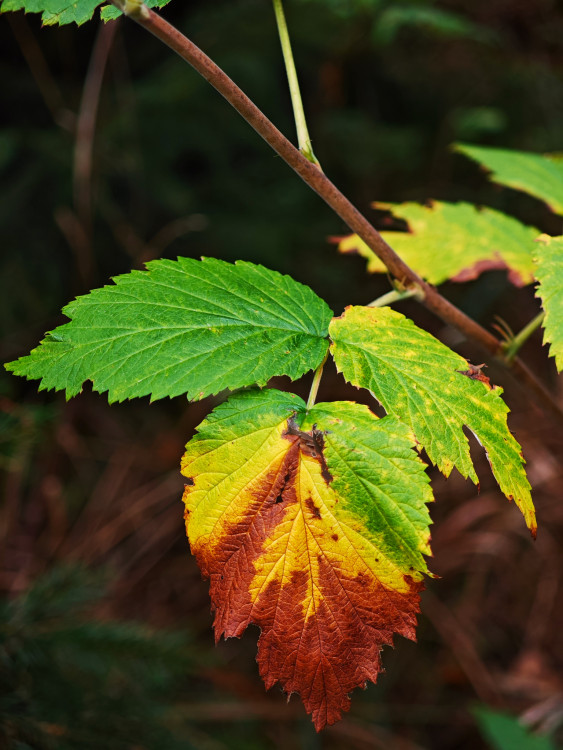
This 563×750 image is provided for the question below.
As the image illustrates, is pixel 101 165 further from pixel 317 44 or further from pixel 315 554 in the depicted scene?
pixel 315 554

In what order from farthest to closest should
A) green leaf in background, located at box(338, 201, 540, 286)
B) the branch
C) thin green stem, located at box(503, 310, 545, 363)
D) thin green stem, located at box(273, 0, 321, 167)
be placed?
1. green leaf in background, located at box(338, 201, 540, 286)
2. thin green stem, located at box(503, 310, 545, 363)
3. thin green stem, located at box(273, 0, 321, 167)
4. the branch

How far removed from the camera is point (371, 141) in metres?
2.12

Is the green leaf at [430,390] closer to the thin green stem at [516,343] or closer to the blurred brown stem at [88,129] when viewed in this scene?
the thin green stem at [516,343]

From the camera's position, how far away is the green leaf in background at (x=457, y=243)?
1050 mm

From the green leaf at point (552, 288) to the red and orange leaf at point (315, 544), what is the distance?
0.23 metres

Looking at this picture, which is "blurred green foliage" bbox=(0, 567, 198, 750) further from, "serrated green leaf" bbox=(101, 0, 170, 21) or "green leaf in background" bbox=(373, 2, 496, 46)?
"green leaf in background" bbox=(373, 2, 496, 46)

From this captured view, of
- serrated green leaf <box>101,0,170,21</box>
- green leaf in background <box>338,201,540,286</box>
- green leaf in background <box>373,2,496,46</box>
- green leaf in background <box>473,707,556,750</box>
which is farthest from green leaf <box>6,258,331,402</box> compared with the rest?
green leaf in background <box>373,2,496,46</box>

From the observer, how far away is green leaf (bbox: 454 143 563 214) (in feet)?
3.62

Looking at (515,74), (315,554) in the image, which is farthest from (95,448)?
(515,74)

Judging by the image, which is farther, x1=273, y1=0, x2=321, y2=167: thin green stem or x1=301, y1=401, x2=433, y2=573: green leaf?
x1=273, y1=0, x2=321, y2=167: thin green stem

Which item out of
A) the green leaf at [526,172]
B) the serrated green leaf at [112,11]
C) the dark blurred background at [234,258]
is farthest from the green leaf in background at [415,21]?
the serrated green leaf at [112,11]

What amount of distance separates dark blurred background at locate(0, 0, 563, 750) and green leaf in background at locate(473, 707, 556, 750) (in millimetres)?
177

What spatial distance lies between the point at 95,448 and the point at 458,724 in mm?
1457

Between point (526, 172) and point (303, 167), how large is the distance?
661 millimetres
